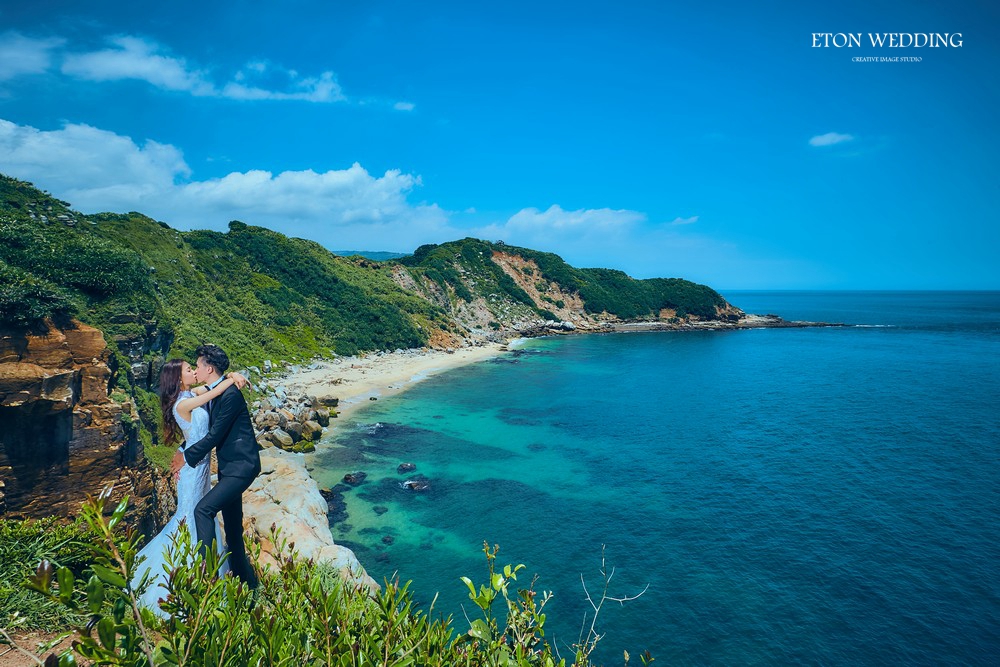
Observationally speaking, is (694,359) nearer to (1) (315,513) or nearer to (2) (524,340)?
(2) (524,340)

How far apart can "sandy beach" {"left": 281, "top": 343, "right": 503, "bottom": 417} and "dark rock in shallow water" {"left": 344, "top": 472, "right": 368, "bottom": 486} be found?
10.5 m

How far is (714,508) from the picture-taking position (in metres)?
21.9

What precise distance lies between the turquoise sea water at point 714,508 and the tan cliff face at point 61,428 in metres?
9.15

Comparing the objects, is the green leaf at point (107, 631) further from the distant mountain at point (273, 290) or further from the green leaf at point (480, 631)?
the distant mountain at point (273, 290)

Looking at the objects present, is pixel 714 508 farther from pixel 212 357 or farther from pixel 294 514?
pixel 212 357

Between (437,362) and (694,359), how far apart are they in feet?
105

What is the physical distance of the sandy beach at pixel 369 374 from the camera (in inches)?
1522

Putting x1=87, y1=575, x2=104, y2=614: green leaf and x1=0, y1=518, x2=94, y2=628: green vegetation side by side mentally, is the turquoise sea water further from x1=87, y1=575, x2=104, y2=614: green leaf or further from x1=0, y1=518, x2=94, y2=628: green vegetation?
x1=87, y1=575, x2=104, y2=614: green leaf

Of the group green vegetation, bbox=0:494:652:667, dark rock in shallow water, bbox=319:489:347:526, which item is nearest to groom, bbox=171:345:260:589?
green vegetation, bbox=0:494:652:667

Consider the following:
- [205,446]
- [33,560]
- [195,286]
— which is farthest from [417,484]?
[195,286]

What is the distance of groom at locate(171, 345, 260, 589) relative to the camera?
538 centimetres

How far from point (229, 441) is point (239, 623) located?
2.93 meters

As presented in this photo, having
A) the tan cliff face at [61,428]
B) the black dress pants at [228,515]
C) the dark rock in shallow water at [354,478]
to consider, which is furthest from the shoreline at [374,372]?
the black dress pants at [228,515]

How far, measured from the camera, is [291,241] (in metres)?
68.4
